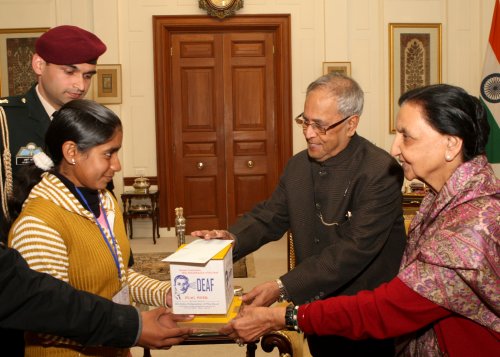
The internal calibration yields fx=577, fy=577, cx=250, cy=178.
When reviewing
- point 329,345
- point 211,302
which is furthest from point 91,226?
point 329,345

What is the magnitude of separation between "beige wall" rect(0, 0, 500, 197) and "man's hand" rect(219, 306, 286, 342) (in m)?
6.15

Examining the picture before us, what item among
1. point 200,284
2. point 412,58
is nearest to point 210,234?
point 200,284

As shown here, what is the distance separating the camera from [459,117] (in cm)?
170

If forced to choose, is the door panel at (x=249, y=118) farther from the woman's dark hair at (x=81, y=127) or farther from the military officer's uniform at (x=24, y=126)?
the woman's dark hair at (x=81, y=127)

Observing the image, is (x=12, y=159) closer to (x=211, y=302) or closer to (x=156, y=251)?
(x=211, y=302)

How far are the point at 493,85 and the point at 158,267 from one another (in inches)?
190

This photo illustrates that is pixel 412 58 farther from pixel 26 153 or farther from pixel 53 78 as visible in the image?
pixel 26 153

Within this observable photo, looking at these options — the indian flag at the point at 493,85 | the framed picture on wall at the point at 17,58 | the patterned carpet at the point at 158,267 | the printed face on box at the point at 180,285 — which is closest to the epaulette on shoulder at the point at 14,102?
the printed face on box at the point at 180,285

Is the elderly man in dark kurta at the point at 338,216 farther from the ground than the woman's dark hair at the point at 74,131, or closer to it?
closer to it

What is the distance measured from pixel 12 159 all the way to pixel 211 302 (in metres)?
0.98

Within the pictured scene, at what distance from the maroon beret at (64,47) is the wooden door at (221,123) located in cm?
558

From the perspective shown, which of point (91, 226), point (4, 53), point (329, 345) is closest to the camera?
point (91, 226)

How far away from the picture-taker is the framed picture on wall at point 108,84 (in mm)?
7887

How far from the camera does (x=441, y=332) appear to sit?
172 cm
